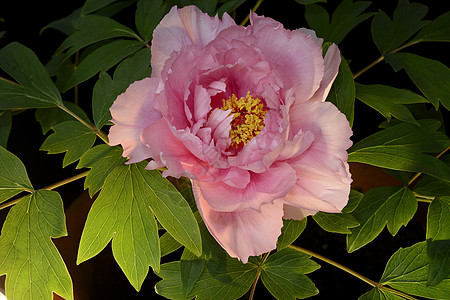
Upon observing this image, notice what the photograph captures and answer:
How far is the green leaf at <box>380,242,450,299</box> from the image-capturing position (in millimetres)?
545

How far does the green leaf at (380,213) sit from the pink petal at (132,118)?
10.3 inches

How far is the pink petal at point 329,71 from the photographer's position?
0.45 m

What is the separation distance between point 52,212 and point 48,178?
1.73 ft

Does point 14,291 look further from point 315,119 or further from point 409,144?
point 409,144

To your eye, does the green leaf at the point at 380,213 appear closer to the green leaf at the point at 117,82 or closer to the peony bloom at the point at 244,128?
the peony bloom at the point at 244,128

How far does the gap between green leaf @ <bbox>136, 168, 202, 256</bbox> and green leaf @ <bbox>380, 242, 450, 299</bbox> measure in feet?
0.76

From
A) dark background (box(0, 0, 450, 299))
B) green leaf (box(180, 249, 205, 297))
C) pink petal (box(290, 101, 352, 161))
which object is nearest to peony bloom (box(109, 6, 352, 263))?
pink petal (box(290, 101, 352, 161))

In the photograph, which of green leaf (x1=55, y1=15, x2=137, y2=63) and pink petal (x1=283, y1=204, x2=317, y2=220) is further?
green leaf (x1=55, y1=15, x2=137, y2=63)

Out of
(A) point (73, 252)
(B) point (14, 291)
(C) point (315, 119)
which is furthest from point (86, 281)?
(C) point (315, 119)

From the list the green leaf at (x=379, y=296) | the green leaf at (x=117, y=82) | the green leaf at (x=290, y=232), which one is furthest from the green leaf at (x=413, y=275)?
the green leaf at (x=117, y=82)

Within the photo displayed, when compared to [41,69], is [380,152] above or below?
below

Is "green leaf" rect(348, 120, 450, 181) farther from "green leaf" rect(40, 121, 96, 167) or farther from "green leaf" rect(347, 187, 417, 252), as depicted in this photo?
"green leaf" rect(40, 121, 96, 167)

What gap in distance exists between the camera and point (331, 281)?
30.0 inches

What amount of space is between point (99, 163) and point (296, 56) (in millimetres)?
219
